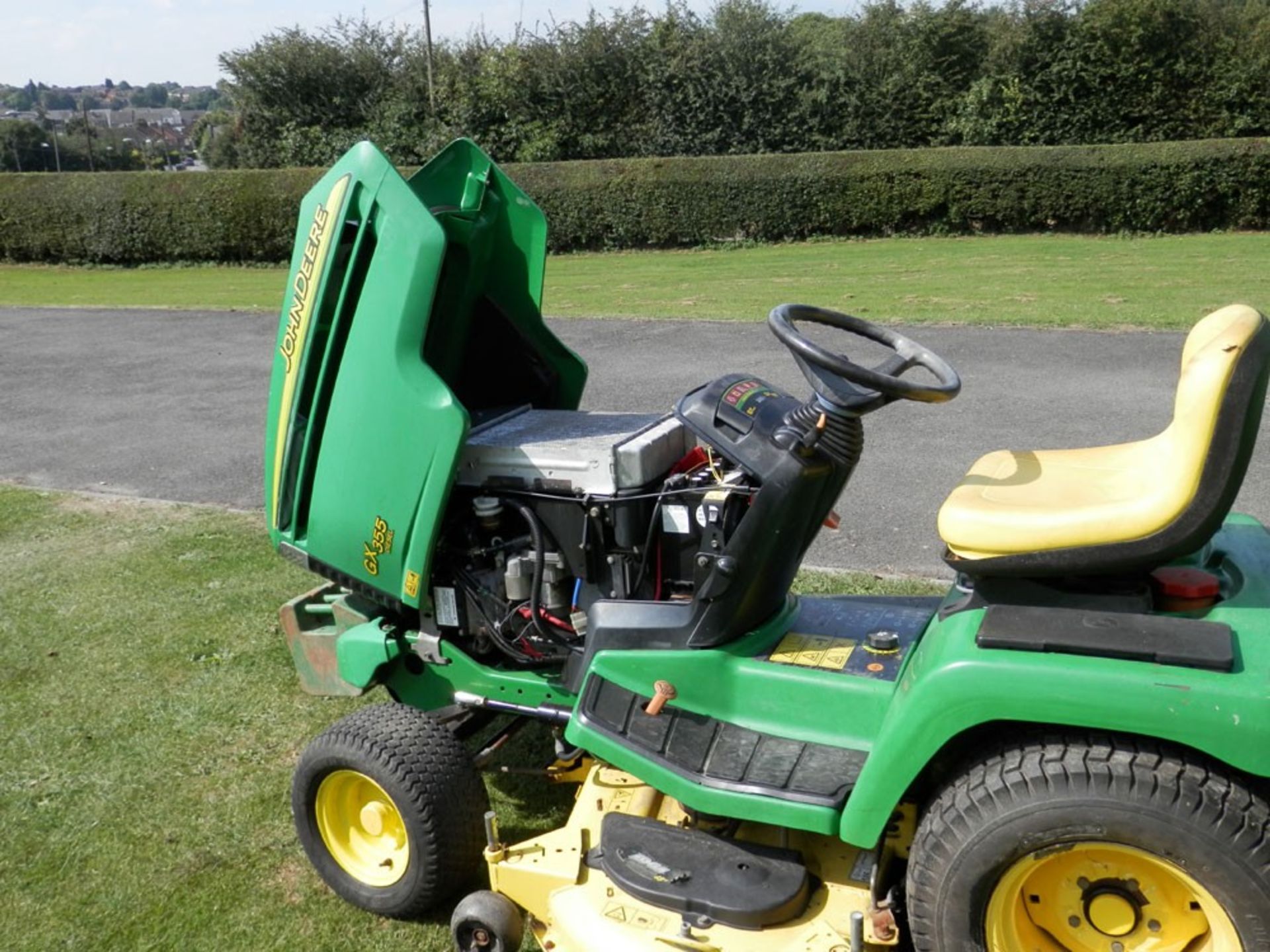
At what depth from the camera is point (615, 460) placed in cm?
305

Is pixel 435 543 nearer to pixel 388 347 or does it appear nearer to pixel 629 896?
pixel 388 347

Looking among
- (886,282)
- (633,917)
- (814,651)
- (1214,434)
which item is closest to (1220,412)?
(1214,434)

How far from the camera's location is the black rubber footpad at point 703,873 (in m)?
2.51

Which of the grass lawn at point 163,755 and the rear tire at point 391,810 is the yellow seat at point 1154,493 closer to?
the rear tire at point 391,810

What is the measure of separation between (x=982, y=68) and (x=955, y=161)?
5511 mm

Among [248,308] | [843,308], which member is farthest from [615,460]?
[248,308]

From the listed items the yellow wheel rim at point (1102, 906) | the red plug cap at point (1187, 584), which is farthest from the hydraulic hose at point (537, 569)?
the red plug cap at point (1187, 584)

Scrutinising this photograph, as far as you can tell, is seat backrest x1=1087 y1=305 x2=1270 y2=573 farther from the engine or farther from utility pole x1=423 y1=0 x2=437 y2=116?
utility pole x1=423 y1=0 x2=437 y2=116

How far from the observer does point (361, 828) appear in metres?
3.28

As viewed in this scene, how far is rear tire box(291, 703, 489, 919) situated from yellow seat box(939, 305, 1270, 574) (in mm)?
1420

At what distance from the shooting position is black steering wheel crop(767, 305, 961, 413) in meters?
2.51

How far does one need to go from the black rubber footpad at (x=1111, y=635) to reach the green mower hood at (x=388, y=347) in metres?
1.48

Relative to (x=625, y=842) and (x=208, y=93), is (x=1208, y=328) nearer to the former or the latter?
(x=625, y=842)

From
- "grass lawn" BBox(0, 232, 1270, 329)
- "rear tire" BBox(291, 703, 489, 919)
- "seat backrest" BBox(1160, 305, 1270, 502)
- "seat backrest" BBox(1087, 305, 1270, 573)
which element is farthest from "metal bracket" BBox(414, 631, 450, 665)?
"grass lawn" BBox(0, 232, 1270, 329)
